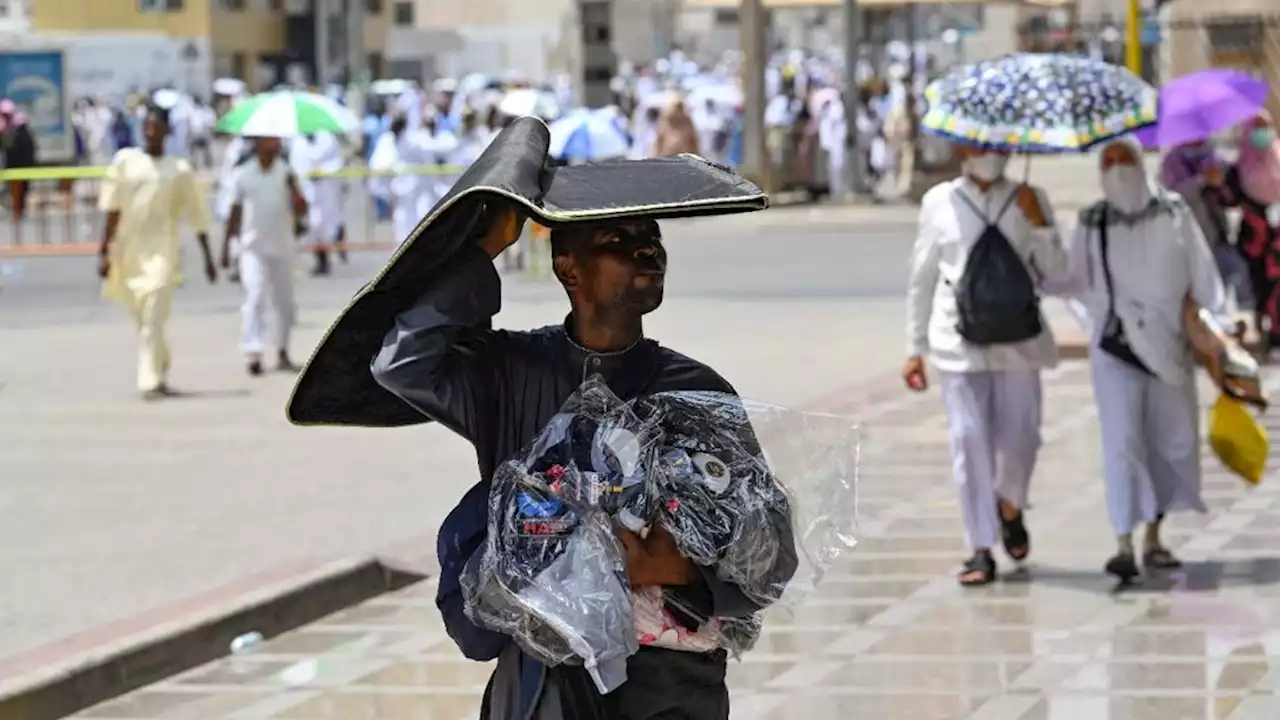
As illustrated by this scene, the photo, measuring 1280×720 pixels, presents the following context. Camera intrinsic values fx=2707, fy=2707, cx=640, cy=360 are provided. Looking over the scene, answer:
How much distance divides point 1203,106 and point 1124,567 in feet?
11.4

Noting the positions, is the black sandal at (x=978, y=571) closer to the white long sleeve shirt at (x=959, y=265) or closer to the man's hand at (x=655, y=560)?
the white long sleeve shirt at (x=959, y=265)

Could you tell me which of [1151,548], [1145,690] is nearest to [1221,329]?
[1151,548]

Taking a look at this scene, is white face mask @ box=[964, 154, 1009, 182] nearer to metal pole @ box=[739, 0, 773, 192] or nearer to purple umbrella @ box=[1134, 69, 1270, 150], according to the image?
purple umbrella @ box=[1134, 69, 1270, 150]

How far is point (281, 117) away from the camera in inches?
757

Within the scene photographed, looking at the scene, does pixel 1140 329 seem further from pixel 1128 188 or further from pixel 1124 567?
pixel 1124 567

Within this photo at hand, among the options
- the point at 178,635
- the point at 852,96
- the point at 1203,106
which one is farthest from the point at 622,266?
the point at 852,96

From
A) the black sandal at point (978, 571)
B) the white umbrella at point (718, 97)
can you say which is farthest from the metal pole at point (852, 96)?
the black sandal at point (978, 571)

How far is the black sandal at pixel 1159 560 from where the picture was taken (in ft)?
33.1

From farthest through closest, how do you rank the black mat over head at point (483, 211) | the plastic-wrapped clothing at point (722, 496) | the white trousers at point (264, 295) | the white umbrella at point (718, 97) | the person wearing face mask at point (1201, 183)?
the white umbrella at point (718, 97), the white trousers at point (264, 295), the person wearing face mask at point (1201, 183), the plastic-wrapped clothing at point (722, 496), the black mat over head at point (483, 211)

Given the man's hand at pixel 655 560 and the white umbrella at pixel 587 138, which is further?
the white umbrella at pixel 587 138

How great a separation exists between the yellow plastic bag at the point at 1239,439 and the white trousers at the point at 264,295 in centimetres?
834

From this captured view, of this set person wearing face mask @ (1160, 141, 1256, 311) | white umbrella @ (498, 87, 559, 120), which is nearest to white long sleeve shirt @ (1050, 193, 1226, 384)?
person wearing face mask @ (1160, 141, 1256, 311)

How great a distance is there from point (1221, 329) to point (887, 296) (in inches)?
472

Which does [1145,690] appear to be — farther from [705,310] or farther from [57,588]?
[705,310]
